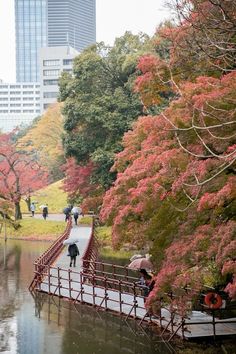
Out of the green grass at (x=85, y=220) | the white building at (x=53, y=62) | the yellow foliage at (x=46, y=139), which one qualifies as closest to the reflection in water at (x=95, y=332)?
the green grass at (x=85, y=220)

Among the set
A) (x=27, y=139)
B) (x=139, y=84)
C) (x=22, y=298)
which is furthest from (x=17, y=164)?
(x=139, y=84)

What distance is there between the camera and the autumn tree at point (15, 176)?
4838cm

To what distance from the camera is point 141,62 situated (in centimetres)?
1784

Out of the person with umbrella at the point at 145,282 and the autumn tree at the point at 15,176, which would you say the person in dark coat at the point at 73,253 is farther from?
the autumn tree at the point at 15,176

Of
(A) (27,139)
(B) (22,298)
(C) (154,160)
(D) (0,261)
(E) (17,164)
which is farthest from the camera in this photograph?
(A) (27,139)

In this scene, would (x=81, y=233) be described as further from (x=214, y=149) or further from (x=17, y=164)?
(x=214, y=149)

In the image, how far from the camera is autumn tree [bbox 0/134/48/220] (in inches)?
1905

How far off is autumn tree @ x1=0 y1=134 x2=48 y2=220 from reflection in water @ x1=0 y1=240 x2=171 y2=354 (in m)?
24.9

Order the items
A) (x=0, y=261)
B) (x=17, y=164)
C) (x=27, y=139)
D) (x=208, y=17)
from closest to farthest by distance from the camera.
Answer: (x=208, y=17) → (x=0, y=261) → (x=17, y=164) → (x=27, y=139)

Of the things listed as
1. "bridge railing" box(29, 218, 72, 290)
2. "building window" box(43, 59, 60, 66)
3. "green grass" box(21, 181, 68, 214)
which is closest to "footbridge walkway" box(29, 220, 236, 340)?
"bridge railing" box(29, 218, 72, 290)

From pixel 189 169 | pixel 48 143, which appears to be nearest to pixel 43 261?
pixel 189 169

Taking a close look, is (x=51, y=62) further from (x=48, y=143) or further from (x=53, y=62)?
(x=48, y=143)

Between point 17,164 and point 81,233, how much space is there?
674 inches

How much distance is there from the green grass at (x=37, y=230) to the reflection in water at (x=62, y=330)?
71.0 feet
